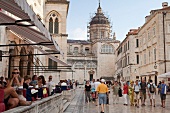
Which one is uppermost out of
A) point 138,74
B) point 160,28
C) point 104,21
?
point 104,21

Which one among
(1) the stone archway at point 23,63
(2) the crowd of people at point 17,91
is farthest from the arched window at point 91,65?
(2) the crowd of people at point 17,91

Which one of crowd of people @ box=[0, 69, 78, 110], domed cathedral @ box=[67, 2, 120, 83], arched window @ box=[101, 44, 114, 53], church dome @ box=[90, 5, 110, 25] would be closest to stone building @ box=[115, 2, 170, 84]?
crowd of people @ box=[0, 69, 78, 110]

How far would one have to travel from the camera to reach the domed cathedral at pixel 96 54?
242 ft

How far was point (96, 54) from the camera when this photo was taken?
77375mm

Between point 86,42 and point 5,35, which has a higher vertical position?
point 86,42

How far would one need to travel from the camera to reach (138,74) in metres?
44.4

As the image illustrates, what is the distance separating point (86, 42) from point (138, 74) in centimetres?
4600

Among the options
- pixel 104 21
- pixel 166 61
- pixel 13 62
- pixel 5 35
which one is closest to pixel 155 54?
pixel 166 61

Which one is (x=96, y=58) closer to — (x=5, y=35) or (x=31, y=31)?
(x=5, y=35)

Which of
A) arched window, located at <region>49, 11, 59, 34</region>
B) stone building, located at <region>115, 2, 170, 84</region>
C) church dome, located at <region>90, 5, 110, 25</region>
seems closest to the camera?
stone building, located at <region>115, 2, 170, 84</region>

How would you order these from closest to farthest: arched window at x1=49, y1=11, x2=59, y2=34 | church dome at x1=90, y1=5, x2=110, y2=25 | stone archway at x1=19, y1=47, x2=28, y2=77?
stone archway at x1=19, y1=47, x2=28, y2=77 → arched window at x1=49, y1=11, x2=59, y2=34 → church dome at x1=90, y1=5, x2=110, y2=25

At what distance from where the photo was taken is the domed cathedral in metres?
73.7

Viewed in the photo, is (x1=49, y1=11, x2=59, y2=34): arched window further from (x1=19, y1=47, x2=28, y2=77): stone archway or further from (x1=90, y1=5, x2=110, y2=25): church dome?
(x1=90, y1=5, x2=110, y2=25): church dome

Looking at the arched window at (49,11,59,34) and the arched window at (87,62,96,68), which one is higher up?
the arched window at (49,11,59,34)
